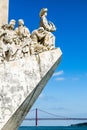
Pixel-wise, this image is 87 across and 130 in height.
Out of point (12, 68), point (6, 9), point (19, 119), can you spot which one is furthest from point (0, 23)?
point (19, 119)

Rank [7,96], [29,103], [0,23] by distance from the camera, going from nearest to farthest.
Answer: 1. [7,96]
2. [29,103]
3. [0,23]

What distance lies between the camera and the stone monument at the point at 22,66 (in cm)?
1075

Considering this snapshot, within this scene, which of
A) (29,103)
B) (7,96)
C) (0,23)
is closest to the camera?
(7,96)

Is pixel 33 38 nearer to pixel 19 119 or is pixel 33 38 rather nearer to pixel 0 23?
pixel 0 23

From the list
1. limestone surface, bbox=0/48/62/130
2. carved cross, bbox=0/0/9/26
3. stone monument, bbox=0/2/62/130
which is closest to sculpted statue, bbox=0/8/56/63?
stone monument, bbox=0/2/62/130

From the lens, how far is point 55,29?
41.8ft

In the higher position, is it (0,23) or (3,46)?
(0,23)

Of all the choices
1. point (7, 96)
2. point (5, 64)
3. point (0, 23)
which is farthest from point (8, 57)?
point (0, 23)

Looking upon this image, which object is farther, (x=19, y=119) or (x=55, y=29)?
(x=55, y=29)

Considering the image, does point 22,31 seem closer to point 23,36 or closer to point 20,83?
point 23,36

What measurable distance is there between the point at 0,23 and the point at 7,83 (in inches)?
108

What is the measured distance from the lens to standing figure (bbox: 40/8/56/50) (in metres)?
12.2

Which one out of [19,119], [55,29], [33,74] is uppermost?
[55,29]

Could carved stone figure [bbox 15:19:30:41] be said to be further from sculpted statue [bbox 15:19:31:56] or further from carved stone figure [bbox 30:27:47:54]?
carved stone figure [bbox 30:27:47:54]
